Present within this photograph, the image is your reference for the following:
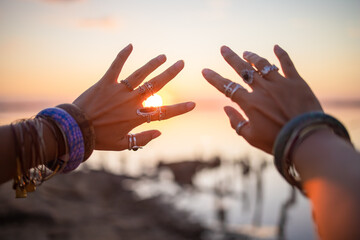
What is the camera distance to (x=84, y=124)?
231 cm

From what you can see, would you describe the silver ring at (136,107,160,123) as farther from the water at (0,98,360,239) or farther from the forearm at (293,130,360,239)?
the water at (0,98,360,239)

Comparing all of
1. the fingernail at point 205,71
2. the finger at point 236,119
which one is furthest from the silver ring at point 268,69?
the fingernail at point 205,71

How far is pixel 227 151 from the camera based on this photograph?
22516mm

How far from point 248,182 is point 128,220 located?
9.04 metres

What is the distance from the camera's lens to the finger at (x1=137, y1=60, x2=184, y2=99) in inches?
110

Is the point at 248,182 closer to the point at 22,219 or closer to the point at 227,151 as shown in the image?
the point at 227,151

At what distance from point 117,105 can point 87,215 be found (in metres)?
6.88

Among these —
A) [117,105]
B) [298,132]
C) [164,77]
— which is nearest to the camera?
[298,132]

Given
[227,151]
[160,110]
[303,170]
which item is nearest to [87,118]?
[160,110]

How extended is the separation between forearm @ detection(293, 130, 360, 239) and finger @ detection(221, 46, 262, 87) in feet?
Result: 2.51

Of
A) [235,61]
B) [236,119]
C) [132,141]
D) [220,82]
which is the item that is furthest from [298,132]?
[132,141]

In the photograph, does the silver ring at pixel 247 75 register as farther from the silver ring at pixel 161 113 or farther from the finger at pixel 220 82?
the silver ring at pixel 161 113

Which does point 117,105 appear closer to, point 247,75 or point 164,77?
point 164,77

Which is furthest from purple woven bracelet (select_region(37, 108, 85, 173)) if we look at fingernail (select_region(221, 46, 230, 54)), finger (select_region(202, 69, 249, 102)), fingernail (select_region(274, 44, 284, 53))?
fingernail (select_region(274, 44, 284, 53))
